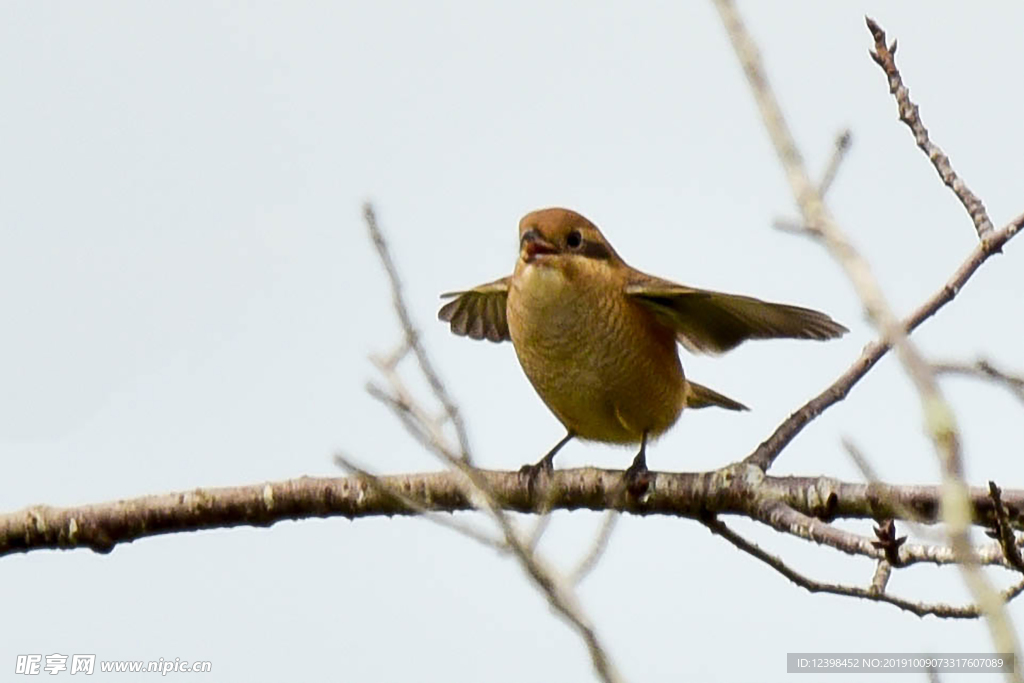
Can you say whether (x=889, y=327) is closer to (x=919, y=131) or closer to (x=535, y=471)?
(x=919, y=131)

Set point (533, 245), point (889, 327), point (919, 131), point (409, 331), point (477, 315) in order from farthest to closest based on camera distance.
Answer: point (477, 315)
point (533, 245)
point (919, 131)
point (409, 331)
point (889, 327)

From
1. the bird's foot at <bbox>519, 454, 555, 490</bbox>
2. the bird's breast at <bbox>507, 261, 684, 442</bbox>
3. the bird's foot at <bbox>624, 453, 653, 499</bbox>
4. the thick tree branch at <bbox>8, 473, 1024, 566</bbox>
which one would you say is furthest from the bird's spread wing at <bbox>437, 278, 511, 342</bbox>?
the bird's foot at <bbox>624, 453, 653, 499</bbox>

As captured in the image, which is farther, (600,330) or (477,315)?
(477,315)

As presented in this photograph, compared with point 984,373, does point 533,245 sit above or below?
above

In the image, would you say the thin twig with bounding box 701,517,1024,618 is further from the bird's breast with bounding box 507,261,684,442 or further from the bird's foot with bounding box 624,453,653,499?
the bird's breast with bounding box 507,261,684,442

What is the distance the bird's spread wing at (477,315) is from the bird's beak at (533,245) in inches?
20.9

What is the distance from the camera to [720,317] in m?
5.09

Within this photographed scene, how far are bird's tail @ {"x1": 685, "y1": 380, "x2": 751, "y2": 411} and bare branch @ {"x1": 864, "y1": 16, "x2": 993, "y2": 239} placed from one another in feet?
9.34

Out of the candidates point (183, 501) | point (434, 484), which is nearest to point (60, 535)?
point (183, 501)

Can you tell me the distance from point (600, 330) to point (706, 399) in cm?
145

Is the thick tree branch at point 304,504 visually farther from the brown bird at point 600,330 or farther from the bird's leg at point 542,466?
the brown bird at point 600,330

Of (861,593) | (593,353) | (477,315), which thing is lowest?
(861,593)

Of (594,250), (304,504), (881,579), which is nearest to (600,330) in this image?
(594,250)

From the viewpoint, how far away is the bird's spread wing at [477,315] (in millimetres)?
5977
